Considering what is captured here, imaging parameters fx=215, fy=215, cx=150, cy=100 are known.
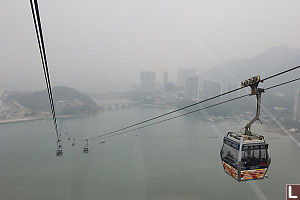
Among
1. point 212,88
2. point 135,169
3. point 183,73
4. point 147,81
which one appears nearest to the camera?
point 135,169

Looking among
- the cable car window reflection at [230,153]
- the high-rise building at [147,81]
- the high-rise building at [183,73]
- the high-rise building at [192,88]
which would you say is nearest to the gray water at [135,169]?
the cable car window reflection at [230,153]

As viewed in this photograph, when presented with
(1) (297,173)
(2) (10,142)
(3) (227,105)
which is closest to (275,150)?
(1) (297,173)

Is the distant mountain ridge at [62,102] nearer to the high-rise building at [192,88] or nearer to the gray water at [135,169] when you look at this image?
the gray water at [135,169]

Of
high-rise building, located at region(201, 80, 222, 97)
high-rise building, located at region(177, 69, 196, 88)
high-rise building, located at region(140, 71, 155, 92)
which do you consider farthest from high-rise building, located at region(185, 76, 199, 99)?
high-rise building, located at region(177, 69, 196, 88)

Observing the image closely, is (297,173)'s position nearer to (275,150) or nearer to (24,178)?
(275,150)

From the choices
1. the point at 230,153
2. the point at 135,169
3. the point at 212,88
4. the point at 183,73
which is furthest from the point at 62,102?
the point at 183,73

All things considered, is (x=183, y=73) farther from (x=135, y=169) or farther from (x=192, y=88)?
(x=135, y=169)
